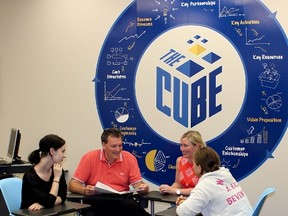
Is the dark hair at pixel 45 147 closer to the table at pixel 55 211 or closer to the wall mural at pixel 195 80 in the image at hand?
the table at pixel 55 211

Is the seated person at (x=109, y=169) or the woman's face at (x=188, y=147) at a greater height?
the woman's face at (x=188, y=147)

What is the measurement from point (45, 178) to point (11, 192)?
32 cm

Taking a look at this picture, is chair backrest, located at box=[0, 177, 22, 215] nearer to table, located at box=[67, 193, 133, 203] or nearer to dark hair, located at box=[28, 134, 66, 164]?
dark hair, located at box=[28, 134, 66, 164]

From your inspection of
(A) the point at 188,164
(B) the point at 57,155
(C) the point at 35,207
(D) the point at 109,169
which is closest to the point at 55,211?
(C) the point at 35,207

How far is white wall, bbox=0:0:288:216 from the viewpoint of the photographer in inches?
209

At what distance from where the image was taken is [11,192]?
11.8ft

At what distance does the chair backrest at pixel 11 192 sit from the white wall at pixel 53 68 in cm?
174

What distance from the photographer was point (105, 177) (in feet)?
13.4

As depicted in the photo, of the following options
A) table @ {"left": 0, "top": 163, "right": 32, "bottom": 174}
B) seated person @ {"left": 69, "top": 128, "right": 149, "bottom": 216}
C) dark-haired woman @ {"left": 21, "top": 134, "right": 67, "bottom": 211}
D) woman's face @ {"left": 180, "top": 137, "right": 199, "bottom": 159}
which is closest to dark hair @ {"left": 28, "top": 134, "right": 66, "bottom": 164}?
dark-haired woman @ {"left": 21, "top": 134, "right": 67, "bottom": 211}

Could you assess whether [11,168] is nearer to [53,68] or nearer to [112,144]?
[53,68]

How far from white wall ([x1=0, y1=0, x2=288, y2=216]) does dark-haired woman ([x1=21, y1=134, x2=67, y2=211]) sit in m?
1.72

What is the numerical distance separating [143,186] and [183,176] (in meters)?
0.41

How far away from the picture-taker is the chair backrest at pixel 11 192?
11.6ft

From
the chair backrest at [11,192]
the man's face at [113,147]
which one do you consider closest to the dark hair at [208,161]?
the man's face at [113,147]
